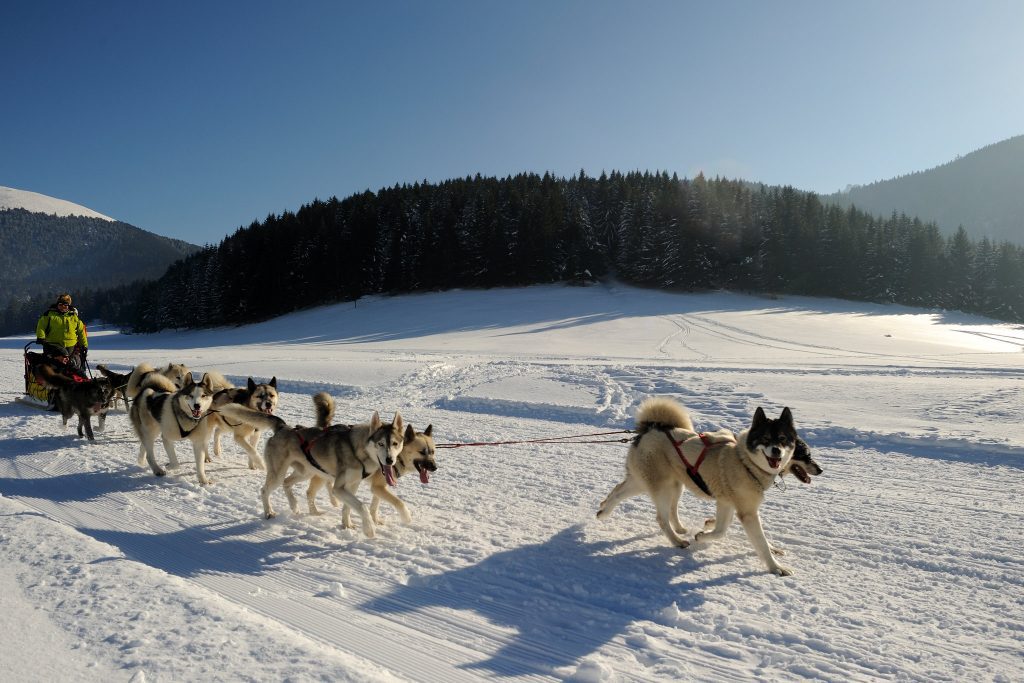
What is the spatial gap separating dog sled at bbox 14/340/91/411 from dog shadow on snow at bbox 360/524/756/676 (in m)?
9.97

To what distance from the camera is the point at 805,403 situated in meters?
12.3

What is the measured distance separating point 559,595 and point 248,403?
563 centimetres

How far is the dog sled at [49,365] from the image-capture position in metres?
A: 11.3

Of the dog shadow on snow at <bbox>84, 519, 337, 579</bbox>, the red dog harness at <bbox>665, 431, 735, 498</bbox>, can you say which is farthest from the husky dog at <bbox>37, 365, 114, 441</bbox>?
the red dog harness at <bbox>665, 431, 735, 498</bbox>

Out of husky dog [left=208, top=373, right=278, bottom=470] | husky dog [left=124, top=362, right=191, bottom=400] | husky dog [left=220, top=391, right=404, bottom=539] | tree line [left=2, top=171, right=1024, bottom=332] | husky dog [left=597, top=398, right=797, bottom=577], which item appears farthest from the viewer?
tree line [left=2, top=171, right=1024, bottom=332]

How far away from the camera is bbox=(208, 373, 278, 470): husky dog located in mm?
7973

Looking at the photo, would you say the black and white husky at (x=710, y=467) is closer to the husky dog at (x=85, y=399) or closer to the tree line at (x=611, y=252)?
the husky dog at (x=85, y=399)

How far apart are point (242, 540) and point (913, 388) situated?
14417mm

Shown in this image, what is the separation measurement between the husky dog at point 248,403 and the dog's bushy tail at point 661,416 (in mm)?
5010

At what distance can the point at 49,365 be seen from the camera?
11.4 meters

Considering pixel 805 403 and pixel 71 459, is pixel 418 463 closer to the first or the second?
pixel 71 459

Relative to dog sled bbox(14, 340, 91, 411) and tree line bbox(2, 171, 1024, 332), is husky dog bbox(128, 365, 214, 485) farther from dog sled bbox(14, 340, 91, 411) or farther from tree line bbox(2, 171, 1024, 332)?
tree line bbox(2, 171, 1024, 332)

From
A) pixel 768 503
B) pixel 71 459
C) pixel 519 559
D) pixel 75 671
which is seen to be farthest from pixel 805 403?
pixel 71 459

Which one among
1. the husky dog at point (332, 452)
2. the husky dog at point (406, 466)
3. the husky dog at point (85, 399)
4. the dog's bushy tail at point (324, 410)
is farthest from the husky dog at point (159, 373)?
the husky dog at point (406, 466)
